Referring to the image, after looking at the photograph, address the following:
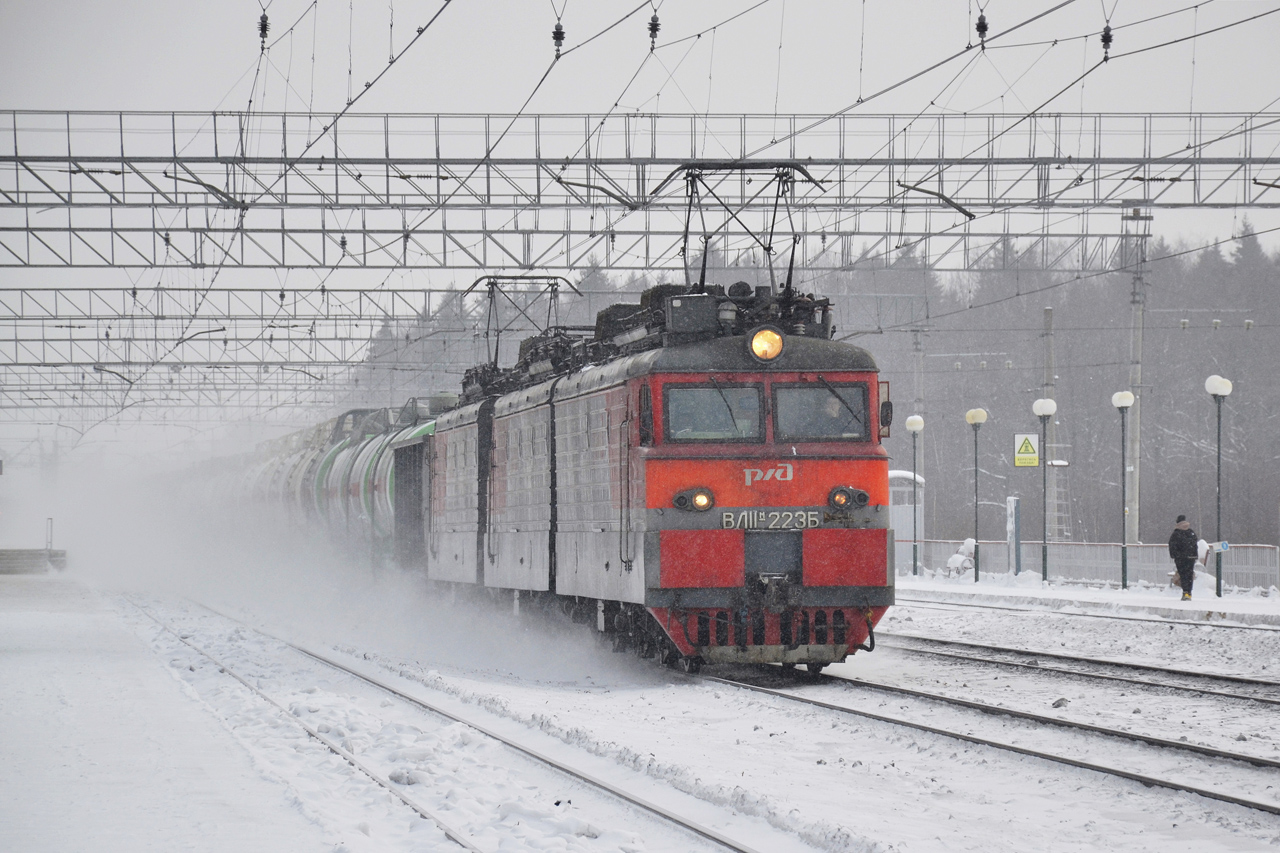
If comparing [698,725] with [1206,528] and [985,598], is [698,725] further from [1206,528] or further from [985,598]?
[1206,528]

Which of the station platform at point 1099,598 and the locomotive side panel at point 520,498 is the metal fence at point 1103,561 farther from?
the locomotive side panel at point 520,498

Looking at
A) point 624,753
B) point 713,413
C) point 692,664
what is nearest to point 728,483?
point 713,413

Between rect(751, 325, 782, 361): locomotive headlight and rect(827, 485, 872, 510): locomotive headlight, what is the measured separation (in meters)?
1.35

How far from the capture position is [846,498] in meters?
14.3

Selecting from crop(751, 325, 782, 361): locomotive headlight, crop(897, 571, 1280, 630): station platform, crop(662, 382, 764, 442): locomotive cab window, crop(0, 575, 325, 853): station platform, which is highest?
crop(751, 325, 782, 361): locomotive headlight

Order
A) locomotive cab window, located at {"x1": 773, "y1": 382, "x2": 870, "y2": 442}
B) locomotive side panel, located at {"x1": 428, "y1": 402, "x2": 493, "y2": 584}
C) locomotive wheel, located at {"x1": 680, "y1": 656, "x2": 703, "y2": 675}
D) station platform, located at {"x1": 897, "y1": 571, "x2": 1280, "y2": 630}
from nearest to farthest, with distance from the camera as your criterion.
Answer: locomotive cab window, located at {"x1": 773, "y1": 382, "x2": 870, "y2": 442}
locomotive wheel, located at {"x1": 680, "y1": 656, "x2": 703, "y2": 675}
locomotive side panel, located at {"x1": 428, "y1": 402, "x2": 493, "y2": 584}
station platform, located at {"x1": 897, "y1": 571, "x2": 1280, "y2": 630}

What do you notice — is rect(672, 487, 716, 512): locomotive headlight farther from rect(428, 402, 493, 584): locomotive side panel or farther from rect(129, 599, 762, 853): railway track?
rect(428, 402, 493, 584): locomotive side panel

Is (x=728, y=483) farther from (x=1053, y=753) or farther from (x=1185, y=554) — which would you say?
(x=1185, y=554)

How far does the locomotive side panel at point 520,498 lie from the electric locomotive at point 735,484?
1.36 meters

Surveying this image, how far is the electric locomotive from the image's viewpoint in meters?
14.0

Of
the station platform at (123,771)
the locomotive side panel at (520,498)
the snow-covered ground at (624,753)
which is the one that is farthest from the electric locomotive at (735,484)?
the station platform at (123,771)

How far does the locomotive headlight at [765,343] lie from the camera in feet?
47.4

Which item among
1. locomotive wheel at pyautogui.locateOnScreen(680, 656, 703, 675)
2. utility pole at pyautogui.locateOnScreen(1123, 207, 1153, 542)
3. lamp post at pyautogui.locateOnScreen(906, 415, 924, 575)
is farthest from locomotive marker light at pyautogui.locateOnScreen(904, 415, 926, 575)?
locomotive wheel at pyautogui.locateOnScreen(680, 656, 703, 675)

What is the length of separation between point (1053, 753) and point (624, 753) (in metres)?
2.77
